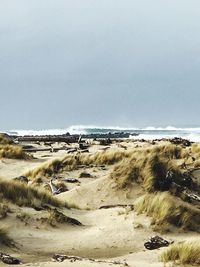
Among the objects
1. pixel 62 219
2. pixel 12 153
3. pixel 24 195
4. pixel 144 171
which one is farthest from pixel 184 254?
pixel 12 153

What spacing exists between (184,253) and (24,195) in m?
5.14

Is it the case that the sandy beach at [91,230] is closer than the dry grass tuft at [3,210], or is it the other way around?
the sandy beach at [91,230]

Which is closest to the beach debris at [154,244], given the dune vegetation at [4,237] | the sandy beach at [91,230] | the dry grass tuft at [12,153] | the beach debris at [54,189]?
the sandy beach at [91,230]

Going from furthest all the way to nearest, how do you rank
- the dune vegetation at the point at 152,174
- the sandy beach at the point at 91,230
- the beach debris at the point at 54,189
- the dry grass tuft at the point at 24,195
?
the beach debris at the point at 54,189
the dry grass tuft at the point at 24,195
the dune vegetation at the point at 152,174
the sandy beach at the point at 91,230

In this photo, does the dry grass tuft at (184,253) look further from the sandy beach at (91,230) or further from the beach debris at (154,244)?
the beach debris at (154,244)

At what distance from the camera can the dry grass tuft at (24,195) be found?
A: 1103 cm

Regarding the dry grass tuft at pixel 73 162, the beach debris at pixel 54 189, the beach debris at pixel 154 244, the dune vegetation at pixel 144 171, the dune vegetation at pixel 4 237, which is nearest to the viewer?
the dune vegetation at pixel 4 237

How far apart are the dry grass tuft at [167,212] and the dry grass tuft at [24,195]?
73.8 inches

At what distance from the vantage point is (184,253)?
691 centimetres

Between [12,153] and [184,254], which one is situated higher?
[12,153]

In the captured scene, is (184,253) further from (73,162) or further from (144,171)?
(73,162)

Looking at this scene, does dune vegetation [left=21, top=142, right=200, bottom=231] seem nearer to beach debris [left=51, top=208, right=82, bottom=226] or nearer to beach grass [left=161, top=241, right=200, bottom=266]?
beach debris [left=51, top=208, right=82, bottom=226]

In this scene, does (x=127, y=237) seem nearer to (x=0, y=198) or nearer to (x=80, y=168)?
(x=0, y=198)

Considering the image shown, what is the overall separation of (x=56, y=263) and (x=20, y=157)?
17667mm
